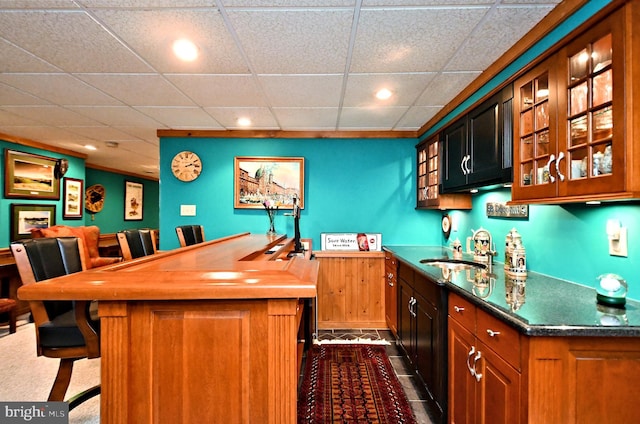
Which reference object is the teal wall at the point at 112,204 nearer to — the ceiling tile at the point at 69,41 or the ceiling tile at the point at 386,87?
the ceiling tile at the point at 69,41

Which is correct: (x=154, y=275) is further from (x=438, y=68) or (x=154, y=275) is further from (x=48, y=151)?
(x=48, y=151)

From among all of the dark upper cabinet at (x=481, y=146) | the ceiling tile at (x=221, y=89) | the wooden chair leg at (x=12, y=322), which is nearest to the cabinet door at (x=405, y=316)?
the dark upper cabinet at (x=481, y=146)

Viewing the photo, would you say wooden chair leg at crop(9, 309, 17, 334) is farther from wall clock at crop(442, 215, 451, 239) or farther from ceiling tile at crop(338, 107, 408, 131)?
wall clock at crop(442, 215, 451, 239)

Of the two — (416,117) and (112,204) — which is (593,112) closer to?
(416,117)

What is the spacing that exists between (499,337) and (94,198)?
26.0ft

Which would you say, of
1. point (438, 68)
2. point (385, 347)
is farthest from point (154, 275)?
point (385, 347)

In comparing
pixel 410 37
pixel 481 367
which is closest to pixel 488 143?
pixel 410 37

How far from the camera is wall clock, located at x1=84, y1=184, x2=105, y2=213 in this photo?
6.52 meters

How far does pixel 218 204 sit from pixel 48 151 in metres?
3.35

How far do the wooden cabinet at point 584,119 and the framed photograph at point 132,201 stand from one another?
8490mm

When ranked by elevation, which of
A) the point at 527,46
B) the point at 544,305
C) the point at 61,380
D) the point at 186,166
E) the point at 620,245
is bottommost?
the point at 61,380

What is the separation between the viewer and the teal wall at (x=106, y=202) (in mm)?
4234

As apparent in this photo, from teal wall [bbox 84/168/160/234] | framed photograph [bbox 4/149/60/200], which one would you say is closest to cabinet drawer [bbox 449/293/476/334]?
framed photograph [bbox 4/149/60/200]

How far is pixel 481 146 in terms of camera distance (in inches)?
85.5
